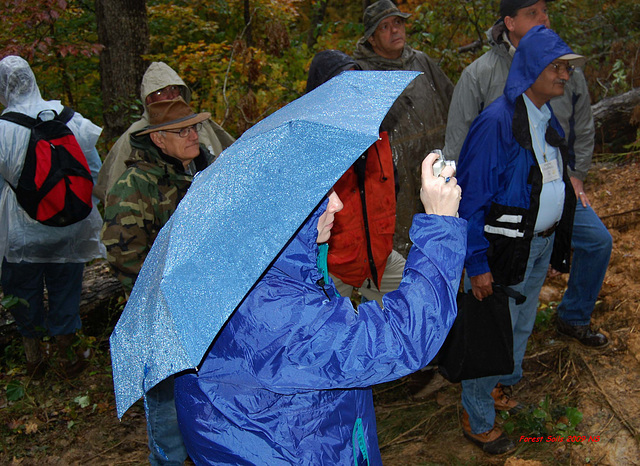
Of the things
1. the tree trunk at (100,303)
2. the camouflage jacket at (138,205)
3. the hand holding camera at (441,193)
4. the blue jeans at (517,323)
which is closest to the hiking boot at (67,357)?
the tree trunk at (100,303)

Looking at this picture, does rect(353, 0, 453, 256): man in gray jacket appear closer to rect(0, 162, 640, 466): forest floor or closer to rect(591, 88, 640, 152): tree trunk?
rect(0, 162, 640, 466): forest floor

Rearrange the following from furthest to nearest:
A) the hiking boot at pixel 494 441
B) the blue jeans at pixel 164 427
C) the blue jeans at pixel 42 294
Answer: the blue jeans at pixel 42 294
the hiking boot at pixel 494 441
the blue jeans at pixel 164 427

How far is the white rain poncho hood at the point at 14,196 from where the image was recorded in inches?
164

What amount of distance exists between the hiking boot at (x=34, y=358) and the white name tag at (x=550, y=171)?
4.16m

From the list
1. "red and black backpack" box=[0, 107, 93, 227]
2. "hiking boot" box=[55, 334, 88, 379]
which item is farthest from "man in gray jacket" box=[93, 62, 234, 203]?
"hiking boot" box=[55, 334, 88, 379]

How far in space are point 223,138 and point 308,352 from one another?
3106mm

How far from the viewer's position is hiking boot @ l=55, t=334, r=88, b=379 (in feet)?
16.0

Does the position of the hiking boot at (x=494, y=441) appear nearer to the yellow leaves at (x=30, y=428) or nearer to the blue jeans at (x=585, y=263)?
the blue jeans at (x=585, y=263)

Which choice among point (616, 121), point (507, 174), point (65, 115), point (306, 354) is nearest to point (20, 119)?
point (65, 115)

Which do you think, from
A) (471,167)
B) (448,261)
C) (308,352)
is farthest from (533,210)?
(308,352)

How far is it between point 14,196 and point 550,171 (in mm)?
3782

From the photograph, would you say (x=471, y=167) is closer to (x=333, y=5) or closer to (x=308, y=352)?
(x=308, y=352)

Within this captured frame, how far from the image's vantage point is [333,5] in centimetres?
1418

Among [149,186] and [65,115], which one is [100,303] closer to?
[65,115]
